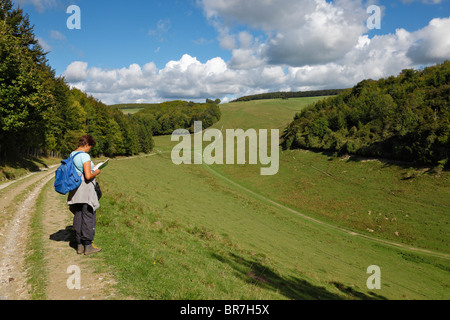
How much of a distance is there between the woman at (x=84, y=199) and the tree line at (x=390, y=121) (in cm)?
4937

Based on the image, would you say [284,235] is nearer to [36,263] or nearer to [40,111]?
[36,263]

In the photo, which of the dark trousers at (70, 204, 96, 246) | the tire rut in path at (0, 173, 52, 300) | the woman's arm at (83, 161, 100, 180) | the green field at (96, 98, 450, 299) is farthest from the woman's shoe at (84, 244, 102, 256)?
the woman's arm at (83, 161, 100, 180)

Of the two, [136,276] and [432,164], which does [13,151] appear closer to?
[136,276]

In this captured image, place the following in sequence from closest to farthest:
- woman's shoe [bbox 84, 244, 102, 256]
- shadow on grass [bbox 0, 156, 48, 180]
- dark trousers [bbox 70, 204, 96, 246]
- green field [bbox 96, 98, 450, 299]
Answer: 1. dark trousers [bbox 70, 204, 96, 246]
2. woman's shoe [bbox 84, 244, 102, 256]
3. green field [bbox 96, 98, 450, 299]
4. shadow on grass [bbox 0, 156, 48, 180]

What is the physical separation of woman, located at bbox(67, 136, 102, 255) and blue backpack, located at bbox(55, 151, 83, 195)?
15 cm

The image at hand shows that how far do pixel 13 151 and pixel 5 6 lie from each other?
937 inches

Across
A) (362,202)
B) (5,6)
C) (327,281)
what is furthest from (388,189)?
(5,6)

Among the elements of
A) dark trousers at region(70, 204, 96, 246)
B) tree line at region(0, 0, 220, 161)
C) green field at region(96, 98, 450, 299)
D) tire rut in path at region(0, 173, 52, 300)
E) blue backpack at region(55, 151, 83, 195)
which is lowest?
green field at region(96, 98, 450, 299)

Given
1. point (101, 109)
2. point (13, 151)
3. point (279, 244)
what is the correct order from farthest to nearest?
1. point (101, 109)
2. point (13, 151)
3. point (279, 244)

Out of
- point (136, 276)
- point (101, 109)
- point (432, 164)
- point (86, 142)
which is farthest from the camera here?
point (101, 109)

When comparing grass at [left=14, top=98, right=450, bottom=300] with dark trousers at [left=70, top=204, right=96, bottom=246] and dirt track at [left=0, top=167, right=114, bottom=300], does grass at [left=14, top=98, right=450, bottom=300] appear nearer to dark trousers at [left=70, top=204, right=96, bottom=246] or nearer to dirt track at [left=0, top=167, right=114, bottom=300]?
dirt track at [left=0, top=167, right=114, bottom=300]

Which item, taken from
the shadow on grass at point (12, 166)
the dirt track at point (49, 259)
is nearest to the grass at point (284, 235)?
the dirt track at point (49, 259)

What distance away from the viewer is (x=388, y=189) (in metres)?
42.1

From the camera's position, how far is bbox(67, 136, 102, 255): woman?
7590 mm
